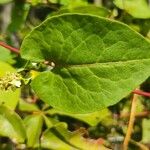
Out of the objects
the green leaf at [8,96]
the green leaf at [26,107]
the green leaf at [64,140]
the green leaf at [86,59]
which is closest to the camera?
the green leaf at [86,59]

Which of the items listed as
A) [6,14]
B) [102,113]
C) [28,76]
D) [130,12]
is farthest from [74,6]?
[6,14]

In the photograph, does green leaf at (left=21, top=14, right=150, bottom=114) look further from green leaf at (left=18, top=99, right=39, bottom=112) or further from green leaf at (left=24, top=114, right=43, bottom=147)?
green leaf at (left=18, top=99, right=39, bottom=112)

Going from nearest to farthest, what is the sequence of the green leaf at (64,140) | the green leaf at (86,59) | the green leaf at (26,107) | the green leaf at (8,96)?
the green leaf at (86,59) < the green leaf at (8,96) < the green leaf at (64,140) < the green leaf at (26,107)

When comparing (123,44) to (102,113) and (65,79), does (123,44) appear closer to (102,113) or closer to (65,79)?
(65,79)

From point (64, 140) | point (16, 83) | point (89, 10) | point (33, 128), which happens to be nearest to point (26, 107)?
point (33, 128)

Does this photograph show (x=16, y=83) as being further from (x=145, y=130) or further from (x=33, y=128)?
(x=145, y=130)

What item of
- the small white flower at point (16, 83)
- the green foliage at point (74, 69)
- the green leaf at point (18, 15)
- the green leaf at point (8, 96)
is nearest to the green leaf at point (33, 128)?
the green foliage at point (74, 69)

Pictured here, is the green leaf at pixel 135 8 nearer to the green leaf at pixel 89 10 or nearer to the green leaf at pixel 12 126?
the green leaf at pixel 89 10
